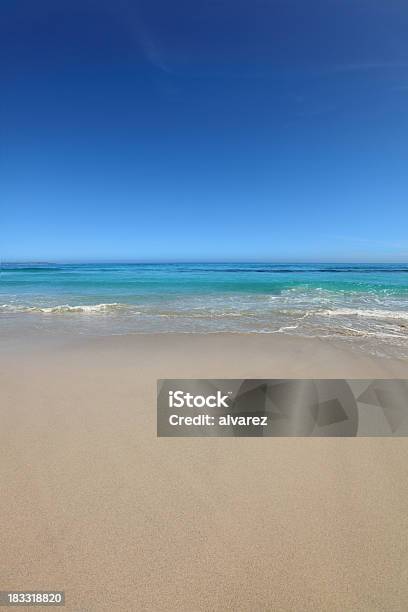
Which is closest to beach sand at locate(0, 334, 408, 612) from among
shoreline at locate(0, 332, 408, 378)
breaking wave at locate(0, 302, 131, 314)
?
shoreline at locate(0, 332, 408, 378)

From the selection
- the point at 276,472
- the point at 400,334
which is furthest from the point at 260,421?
the point at 400,334

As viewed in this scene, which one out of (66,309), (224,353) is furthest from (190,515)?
(66,309)

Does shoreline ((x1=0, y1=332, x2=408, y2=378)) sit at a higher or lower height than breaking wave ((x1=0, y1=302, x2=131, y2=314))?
lower

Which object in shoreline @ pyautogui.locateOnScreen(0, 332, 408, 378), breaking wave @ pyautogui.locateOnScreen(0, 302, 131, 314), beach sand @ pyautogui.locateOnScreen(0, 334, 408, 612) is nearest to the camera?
beach sand @ pyautogui.locateOnScreen(0, 334, 408, 612)

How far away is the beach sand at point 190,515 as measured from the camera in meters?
1.49

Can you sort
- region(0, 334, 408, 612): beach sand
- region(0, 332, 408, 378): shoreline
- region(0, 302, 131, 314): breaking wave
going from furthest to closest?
1. region(0, 302, 131, 314): breaking wave
2. region(0, 332, 408, 378): shoreline
3. region(0, 334, 408, 612): beach sand

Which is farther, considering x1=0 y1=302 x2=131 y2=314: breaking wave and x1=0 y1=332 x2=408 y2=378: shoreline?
x1=0 y1=302 x2=131 y2=314: breaking wave

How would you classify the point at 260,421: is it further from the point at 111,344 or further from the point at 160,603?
the point at 111,344

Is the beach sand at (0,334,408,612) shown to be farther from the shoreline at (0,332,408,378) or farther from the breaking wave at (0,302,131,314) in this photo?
the breaking wave at (0,302,131,314)

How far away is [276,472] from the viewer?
2.25m

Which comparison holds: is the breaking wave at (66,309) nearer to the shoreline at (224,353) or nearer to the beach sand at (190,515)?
the shoreline at (224,353)

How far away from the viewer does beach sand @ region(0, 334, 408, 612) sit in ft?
4.89

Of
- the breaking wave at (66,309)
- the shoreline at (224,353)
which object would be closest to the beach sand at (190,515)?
the shoreline at (224,353)

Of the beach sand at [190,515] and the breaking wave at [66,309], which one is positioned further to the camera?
the breaking wave at [66,309]
